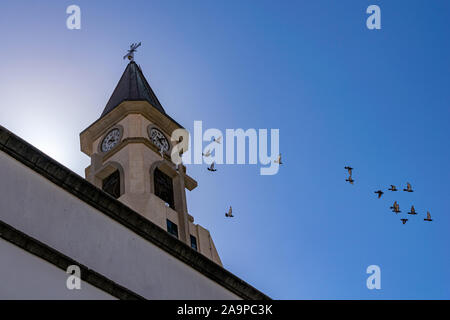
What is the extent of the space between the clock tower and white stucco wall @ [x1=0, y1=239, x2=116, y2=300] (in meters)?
18.6

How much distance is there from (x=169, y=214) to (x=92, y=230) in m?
19.0

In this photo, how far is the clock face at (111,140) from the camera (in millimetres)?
35656

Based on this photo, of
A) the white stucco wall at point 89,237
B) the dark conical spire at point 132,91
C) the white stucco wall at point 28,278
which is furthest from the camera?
the dark conical spire at point 132,91

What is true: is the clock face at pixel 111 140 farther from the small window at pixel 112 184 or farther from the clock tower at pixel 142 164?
the small window at pixel 112 184

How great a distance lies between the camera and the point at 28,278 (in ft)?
40.7

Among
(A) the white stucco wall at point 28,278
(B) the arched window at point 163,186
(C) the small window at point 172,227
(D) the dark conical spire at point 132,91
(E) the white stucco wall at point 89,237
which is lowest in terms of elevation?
(A) the white stucco wall at point 28,278

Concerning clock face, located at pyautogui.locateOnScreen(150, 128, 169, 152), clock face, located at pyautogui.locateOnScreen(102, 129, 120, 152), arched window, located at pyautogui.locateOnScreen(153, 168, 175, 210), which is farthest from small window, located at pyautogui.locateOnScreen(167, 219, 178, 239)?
clock face, located at pyautogui.locateOnScreen(102, 129, 120, 152)

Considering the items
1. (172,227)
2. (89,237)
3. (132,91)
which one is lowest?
(89,237)

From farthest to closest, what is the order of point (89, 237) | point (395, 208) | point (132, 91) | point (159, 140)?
point (132, 91), point (159, 140), point (395, 208), point (89, 237)

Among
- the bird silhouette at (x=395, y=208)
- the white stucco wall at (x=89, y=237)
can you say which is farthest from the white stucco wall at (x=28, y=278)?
the bird silhouette at (x=395, y=208)

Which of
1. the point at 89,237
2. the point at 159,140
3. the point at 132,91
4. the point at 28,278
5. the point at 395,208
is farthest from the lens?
the point at 132,91

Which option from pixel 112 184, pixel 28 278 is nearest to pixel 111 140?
pixel 112 184

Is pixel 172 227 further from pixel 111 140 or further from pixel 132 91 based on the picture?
pixel 132 91

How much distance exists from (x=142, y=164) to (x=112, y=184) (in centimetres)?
191
